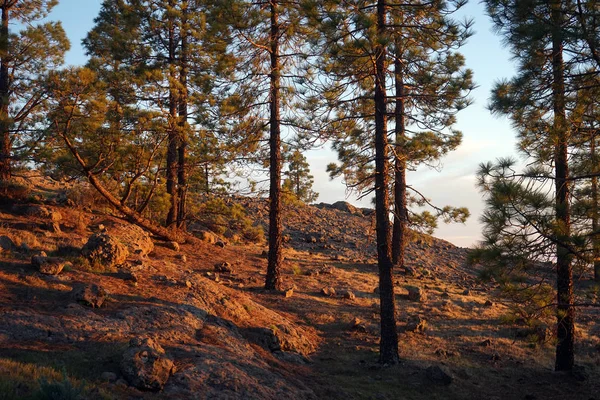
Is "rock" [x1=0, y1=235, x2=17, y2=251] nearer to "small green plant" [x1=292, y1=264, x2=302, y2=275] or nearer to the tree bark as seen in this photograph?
the tree bark

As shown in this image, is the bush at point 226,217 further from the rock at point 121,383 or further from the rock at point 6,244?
the rock at point 121,383

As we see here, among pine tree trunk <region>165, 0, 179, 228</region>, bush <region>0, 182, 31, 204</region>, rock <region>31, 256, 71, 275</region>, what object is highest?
pine tree trunk <region>165, 0, 179, 228</region>

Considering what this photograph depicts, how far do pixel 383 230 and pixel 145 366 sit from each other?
20.6 ft

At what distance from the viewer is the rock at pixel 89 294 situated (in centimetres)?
902

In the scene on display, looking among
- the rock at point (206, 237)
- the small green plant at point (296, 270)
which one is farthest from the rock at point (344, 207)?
the small green plant at point (296, 270)

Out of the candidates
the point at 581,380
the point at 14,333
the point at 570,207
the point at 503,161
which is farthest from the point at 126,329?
the point at 581,380

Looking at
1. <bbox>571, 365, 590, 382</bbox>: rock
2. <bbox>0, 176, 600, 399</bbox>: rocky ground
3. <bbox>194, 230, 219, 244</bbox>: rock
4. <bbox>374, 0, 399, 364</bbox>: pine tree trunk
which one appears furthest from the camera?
<bbox>194, 230, 219, 244</bbox>: rock

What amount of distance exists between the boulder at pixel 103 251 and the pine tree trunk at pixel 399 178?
7161 millimetres

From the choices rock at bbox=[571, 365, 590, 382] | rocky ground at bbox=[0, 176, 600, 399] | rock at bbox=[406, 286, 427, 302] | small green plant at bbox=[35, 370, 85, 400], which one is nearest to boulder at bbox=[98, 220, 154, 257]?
rocky ground at bbox=[0, 176, 600, 399]

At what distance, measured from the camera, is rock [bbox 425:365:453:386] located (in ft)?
33.4

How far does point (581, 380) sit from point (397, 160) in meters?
6.68

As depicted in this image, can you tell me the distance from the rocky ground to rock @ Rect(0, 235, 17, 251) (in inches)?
1.5

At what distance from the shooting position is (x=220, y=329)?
10.0 metres

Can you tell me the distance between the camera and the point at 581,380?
11219mm
